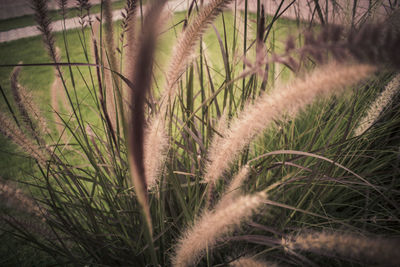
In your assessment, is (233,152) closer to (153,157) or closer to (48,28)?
(153,157)

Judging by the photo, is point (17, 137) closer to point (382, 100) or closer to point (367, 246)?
point (367, 246)

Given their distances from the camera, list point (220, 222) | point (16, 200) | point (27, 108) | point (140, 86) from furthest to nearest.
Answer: point (27, 108) < point (16, 200) < point (220, 222) < point (140, 86)

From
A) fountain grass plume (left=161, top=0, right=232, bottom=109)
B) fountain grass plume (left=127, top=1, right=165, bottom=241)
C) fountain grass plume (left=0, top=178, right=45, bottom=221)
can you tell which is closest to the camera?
fountain grass plume (left=127, top=1, right=165, bottom=241)

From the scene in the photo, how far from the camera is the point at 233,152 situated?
17.0 inches

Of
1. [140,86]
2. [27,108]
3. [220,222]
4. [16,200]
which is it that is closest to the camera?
[140,86]

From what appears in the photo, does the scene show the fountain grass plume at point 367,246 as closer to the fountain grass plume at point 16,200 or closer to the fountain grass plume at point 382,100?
the fountain grass plume at point 382,100

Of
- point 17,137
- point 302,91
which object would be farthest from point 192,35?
point 17,137

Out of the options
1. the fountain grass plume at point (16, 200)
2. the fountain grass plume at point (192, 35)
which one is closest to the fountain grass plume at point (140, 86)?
the fountain grass plume at point (192, 35)

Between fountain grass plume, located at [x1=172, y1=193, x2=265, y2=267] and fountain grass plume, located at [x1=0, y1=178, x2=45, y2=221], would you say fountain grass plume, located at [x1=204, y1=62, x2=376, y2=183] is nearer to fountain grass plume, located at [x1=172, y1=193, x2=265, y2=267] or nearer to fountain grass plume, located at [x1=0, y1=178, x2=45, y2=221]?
fountain grass plume, located at [x1=172, y1=193, x2=265, y2=267]

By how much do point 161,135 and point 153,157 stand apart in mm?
48

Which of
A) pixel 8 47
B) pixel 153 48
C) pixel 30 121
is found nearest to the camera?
pixel 153 48

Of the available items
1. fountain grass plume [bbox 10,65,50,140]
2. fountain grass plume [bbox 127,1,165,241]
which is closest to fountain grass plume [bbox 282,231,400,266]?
fountain grass plume [bbox 127,1,165,241]

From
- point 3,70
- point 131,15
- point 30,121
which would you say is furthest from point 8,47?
point 131,15

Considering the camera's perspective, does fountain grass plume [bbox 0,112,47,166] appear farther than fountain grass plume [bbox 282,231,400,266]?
Yes
